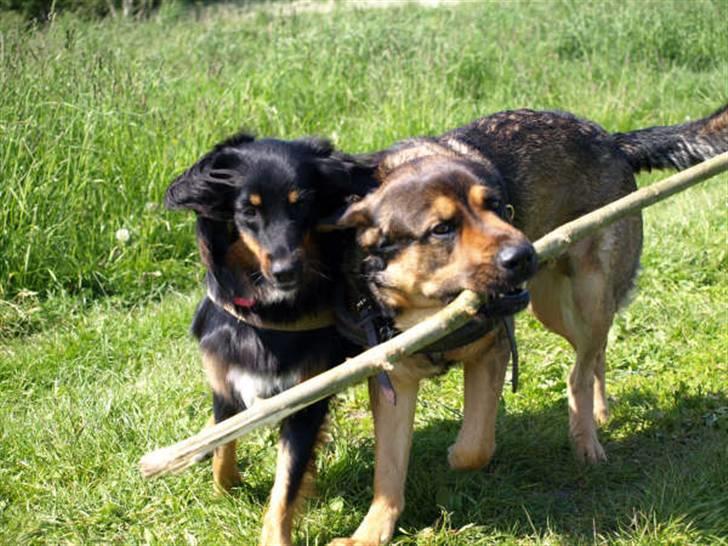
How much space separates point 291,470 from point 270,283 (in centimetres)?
73

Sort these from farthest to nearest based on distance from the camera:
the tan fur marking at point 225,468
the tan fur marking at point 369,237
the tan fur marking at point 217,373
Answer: the tan fur marking at point 225,468
the tan fur marking at point 217,373
the tan fur marking at point 369,237

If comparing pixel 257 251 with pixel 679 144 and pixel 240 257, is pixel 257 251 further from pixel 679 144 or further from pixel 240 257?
pixel 679 144

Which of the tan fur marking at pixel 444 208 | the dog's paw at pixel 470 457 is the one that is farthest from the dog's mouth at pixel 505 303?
the dog's paw at pixel 470 457

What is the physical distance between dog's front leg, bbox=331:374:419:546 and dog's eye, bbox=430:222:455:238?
692 millimetres

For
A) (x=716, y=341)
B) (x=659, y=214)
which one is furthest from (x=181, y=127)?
(x=716, y=341)

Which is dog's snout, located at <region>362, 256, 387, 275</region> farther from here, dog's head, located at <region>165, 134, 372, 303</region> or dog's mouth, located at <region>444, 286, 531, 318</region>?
dog's mouth, located at <region>444, 286, 531, 318</region>

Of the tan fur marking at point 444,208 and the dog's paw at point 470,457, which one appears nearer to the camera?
the tan fur marking at point 444,208

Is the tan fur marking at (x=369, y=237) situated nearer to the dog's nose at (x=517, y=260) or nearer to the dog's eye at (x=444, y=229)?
the dog's eye at (x=444, y=229)

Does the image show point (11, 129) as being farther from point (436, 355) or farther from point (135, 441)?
point (436, 355)

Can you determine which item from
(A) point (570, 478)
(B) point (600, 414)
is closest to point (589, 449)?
(A) point (570, 478)

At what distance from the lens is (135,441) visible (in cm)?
459

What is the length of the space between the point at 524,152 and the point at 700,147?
3.44 feet

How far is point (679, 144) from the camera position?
198 inches

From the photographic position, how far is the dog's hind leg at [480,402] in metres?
4.11
